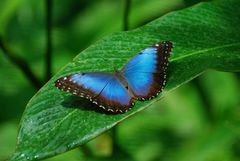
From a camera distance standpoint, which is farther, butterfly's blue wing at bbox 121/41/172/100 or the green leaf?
butterfly's blue wing at bbox 121/41/172/100

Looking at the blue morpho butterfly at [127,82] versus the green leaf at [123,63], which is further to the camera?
the blue morpho butterfly at [127,82]

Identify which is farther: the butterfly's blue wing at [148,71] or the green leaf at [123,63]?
the butterfly's blue wing at [148,71]

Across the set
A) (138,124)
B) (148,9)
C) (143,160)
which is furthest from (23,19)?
(143,160)

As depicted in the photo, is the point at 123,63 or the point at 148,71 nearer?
the point at 123,63
